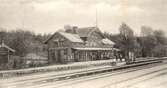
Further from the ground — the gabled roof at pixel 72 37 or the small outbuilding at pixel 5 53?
the gabled roof at pixel 72 37

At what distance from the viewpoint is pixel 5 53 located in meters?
2.77

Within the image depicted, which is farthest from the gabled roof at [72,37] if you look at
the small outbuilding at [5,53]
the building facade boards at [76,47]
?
the small outbuilding at [5,53]

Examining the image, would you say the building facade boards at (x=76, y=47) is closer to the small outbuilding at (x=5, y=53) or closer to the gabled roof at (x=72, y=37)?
the gabled roof at (x=72, y=37)

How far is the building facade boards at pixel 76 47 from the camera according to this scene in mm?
2695

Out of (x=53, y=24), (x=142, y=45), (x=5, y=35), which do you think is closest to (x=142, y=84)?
(x=142, y=45)

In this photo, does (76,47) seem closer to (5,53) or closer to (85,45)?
(85,45)

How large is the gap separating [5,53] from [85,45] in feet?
2.84

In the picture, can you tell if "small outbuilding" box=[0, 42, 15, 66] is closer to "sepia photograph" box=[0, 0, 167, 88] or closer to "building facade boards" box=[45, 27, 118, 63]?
"sepia photograph" box=[0, 0, 167, 88]

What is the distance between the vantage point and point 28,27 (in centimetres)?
278

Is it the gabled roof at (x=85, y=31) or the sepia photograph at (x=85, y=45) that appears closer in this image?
the sepia photograph at (x=85, y=45)

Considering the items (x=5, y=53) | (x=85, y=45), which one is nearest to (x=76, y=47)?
(x=85, y=45)

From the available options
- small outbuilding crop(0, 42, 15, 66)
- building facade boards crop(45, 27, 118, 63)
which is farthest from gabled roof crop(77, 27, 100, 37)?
small outbuilding crop(0, 42, 15, 66)

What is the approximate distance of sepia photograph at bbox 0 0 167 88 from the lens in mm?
2594

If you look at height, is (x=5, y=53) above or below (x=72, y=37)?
below
